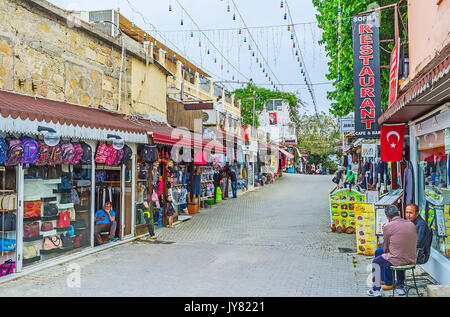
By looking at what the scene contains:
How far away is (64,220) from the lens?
861 centimetres

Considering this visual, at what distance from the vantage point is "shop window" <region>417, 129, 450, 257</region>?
6910 millimetres

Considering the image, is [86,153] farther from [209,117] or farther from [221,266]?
[209,117]

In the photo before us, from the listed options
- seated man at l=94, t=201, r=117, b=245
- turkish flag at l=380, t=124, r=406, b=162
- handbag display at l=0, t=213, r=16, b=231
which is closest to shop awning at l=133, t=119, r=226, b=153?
seated man at l=94, t=201, r=117, b=245

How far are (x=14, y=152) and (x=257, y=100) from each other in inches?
1583

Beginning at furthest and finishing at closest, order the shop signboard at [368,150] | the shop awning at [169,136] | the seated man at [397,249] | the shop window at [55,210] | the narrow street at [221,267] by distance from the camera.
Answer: the shop signboard at [368,150] < the shop awning at [169,136] < the shop window at [55,210] < the narrow street at [221,267] < the seated man at [397,249]

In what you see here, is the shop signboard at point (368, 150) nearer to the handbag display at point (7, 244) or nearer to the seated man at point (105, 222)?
the seated man at point (105, 222)

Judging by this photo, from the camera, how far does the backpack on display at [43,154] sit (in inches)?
295

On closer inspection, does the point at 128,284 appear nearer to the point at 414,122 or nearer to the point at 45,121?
the point at 45,121

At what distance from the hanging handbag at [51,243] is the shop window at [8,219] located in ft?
2.97

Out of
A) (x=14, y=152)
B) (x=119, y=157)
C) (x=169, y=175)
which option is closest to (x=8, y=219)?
(x=14, y=152)

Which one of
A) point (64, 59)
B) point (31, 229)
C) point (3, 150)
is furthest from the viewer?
point (64, 59)

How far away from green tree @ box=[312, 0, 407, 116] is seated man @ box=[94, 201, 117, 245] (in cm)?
796

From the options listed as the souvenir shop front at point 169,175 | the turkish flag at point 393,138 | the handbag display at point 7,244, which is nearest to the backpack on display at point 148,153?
the souvenir shop front at point 169,175
